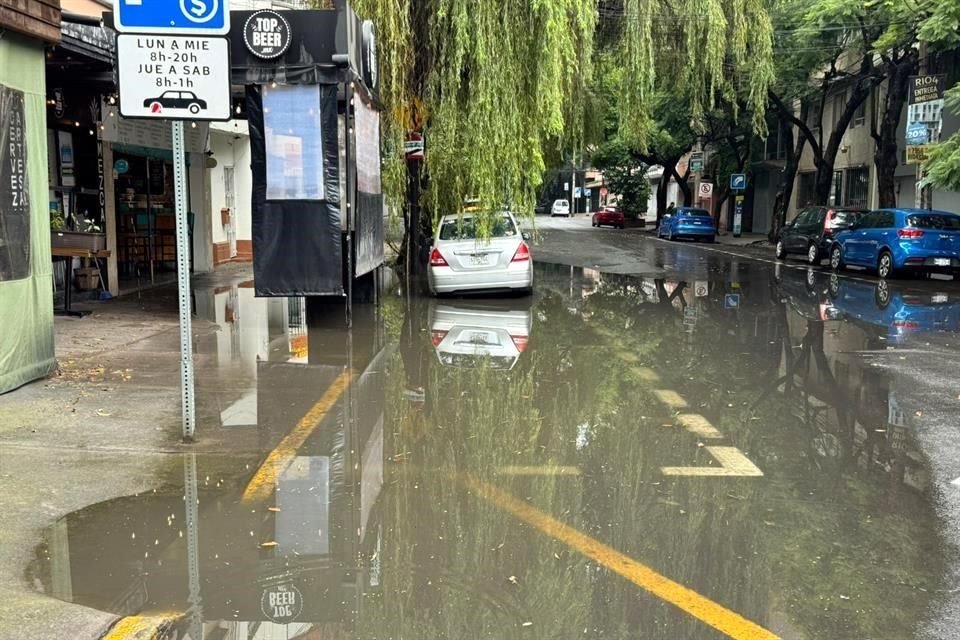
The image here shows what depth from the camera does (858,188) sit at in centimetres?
3369

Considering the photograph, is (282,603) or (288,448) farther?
(288,448)

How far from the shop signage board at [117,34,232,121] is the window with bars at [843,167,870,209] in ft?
102

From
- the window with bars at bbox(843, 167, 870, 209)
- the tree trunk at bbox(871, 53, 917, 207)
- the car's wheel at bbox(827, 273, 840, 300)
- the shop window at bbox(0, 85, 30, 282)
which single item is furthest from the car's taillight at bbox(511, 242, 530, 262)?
the window with bars at bbox(843, 167, 870, 209)

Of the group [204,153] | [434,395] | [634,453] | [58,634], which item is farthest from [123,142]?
[58,634]

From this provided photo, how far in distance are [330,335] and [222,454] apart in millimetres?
5170

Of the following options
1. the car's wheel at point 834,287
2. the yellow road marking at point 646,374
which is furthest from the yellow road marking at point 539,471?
the car's wheel at point 834,287

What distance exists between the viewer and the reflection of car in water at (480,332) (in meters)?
9.66

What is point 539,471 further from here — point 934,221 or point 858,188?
point 858,188

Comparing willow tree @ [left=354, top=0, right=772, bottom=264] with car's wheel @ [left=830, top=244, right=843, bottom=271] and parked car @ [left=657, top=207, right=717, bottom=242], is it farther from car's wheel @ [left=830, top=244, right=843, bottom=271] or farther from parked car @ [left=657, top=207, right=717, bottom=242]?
parked car @ [left=657, top=207, right=717, bottom=242]

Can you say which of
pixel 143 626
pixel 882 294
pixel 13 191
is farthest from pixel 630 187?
pixel 143 626

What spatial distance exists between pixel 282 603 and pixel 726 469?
324 centimetres

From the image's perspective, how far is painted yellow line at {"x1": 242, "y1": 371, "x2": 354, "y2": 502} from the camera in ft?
17.6

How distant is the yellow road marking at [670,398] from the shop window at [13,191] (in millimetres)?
5805

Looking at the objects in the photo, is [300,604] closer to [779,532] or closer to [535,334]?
[779,532]
